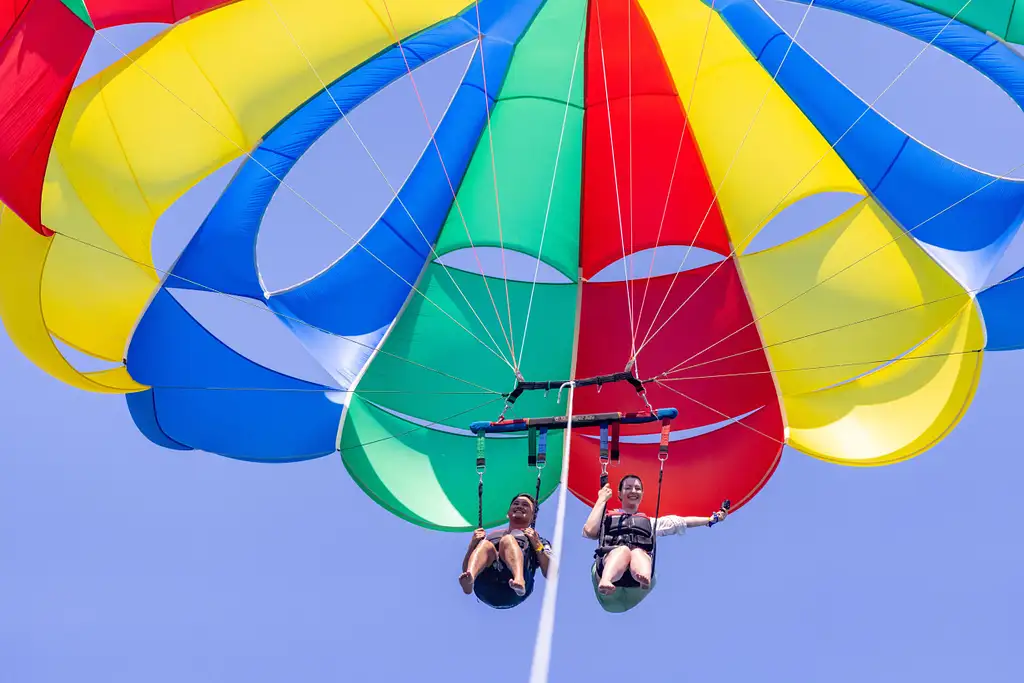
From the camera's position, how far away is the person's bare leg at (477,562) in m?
6.65

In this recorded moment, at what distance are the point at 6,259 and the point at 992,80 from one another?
16.6 feet

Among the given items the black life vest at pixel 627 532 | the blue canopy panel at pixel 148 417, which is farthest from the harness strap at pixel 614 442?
the blue canopy panel at pixel 148 417

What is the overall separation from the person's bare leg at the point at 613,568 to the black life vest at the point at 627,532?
7 cm

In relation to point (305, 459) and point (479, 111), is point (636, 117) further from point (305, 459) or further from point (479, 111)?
point (305, 459)

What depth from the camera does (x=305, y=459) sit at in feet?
25.6

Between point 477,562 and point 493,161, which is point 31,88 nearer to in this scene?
point 493,161

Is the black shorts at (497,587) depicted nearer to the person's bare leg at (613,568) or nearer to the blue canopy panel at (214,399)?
the person's bare leg at (613,568)

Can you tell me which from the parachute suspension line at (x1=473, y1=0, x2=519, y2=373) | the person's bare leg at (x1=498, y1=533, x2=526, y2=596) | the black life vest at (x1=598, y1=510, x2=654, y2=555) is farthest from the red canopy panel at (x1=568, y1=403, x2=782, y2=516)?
the person's bare leg at (x1=498, y1=533, x2=526, y2=596)

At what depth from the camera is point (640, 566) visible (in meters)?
6.67

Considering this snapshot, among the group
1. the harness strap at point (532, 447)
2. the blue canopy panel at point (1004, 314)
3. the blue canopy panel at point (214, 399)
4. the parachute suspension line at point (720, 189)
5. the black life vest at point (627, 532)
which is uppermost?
the parachute suspension line at point (720, 189)

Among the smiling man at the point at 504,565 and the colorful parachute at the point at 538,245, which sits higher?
the colorful parachute at the point at 538,245

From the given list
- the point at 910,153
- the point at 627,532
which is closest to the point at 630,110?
the point at 910,153

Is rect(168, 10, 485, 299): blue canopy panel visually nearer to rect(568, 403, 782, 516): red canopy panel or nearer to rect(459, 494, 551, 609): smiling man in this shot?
rect(459, 494, 551, 609): smiling man

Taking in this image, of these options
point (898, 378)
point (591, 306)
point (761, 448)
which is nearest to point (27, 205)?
point (591, 306)
